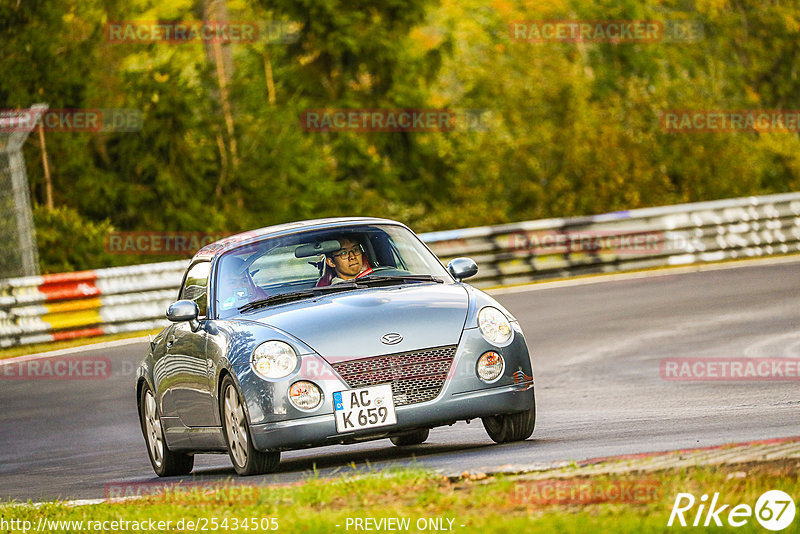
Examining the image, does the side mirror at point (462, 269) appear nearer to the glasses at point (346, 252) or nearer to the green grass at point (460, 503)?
the glasses at point (346, 252)

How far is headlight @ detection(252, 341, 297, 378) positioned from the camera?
8.46 meters

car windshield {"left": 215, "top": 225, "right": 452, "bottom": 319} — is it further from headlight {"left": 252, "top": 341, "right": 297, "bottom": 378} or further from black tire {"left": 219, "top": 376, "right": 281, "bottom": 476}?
headlight {"left": 252, "top": 341, "right": 297, "bottom": 378}

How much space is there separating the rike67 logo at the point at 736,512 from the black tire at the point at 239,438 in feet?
11.0

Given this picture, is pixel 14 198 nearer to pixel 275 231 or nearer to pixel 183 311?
pixel 275 231

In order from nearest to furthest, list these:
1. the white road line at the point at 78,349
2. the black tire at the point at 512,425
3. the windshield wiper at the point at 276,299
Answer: the black tire at the point at 512,425 → the windshield wiper at the point at 276,299 → the white road line at the point at 78,349

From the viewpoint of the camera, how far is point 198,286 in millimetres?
10148

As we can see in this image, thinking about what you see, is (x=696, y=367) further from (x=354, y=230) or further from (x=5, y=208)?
(x=5, y=208)

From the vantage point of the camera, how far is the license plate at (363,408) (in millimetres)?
8375

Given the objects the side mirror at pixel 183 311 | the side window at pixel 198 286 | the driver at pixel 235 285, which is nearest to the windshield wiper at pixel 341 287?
the driver at pixel 235 285

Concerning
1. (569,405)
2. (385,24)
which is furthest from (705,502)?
(385,24)

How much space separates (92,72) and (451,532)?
24.0 meters

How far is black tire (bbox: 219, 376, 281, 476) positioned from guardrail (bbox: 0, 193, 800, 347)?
11.1 metres

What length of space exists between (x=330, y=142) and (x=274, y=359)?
1197 inches

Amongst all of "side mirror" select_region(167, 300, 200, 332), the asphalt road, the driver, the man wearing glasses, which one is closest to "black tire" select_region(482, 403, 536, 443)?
the asphalt road
